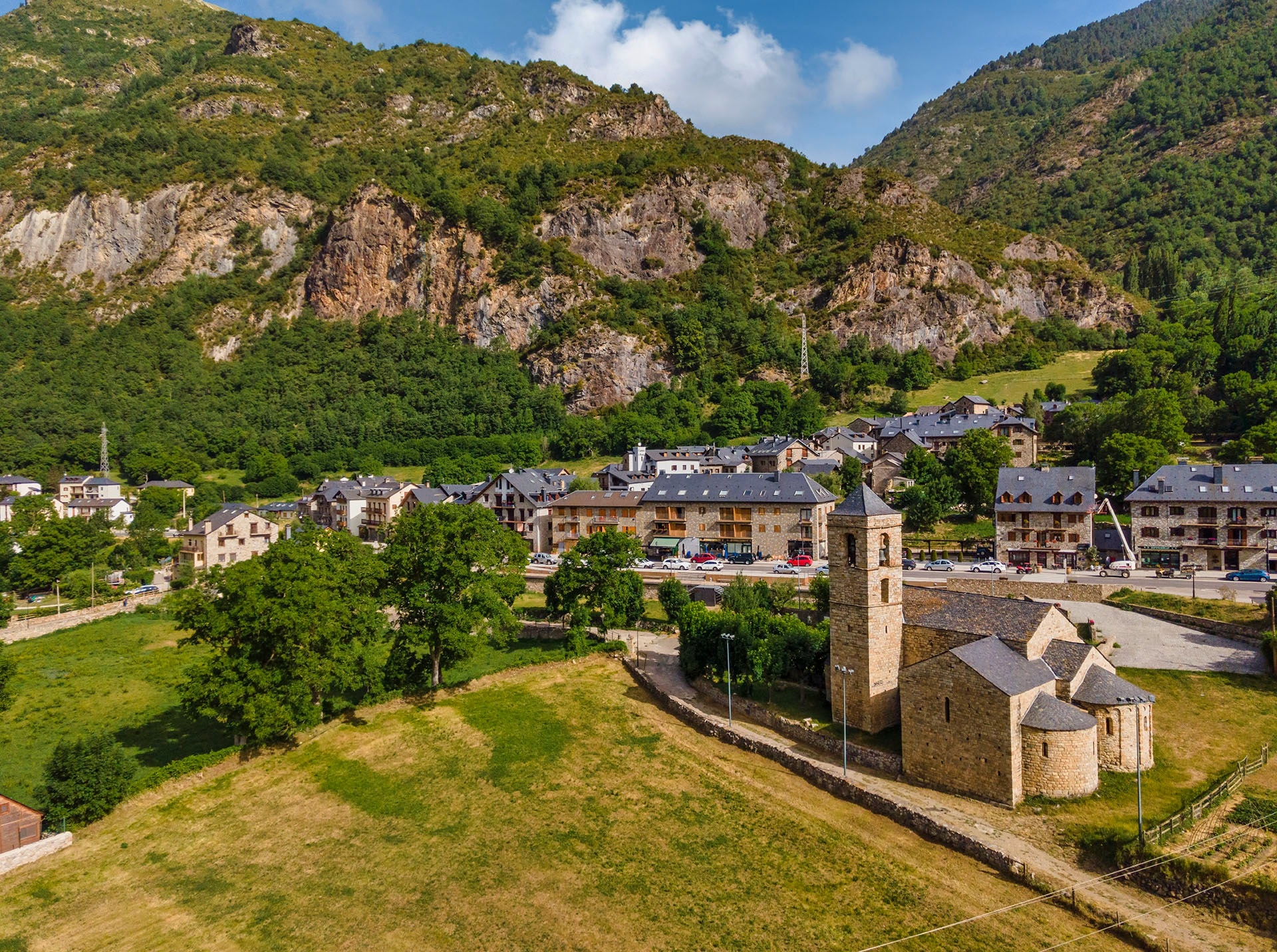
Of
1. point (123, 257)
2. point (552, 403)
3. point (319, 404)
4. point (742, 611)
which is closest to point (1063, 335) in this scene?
point (552, 403)

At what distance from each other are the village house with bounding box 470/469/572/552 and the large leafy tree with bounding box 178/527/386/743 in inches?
1879

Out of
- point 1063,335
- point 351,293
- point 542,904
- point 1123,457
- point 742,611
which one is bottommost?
point 542,904

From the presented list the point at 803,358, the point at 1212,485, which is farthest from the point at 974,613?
the point at 803,358

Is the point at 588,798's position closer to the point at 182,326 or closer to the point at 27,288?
the point at 182,326

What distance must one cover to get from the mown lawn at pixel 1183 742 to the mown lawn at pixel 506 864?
5.93 m

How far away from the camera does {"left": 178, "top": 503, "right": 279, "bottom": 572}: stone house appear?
8456 centimetres

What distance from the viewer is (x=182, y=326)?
181m

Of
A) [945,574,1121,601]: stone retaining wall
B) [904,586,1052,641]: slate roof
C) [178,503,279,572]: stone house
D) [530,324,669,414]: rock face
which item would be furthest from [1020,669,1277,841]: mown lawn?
[530,324,669,414]: rock face

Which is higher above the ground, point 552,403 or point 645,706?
point 552,403

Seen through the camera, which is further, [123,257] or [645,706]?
[123,257]

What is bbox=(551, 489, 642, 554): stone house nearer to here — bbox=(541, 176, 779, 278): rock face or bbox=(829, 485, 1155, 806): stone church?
bbox=(829, 485, 1155, 806): stone church

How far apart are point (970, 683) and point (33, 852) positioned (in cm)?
3885

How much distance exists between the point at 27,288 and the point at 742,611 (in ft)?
717

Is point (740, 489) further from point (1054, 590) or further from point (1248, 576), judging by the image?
point (1248, 576)
